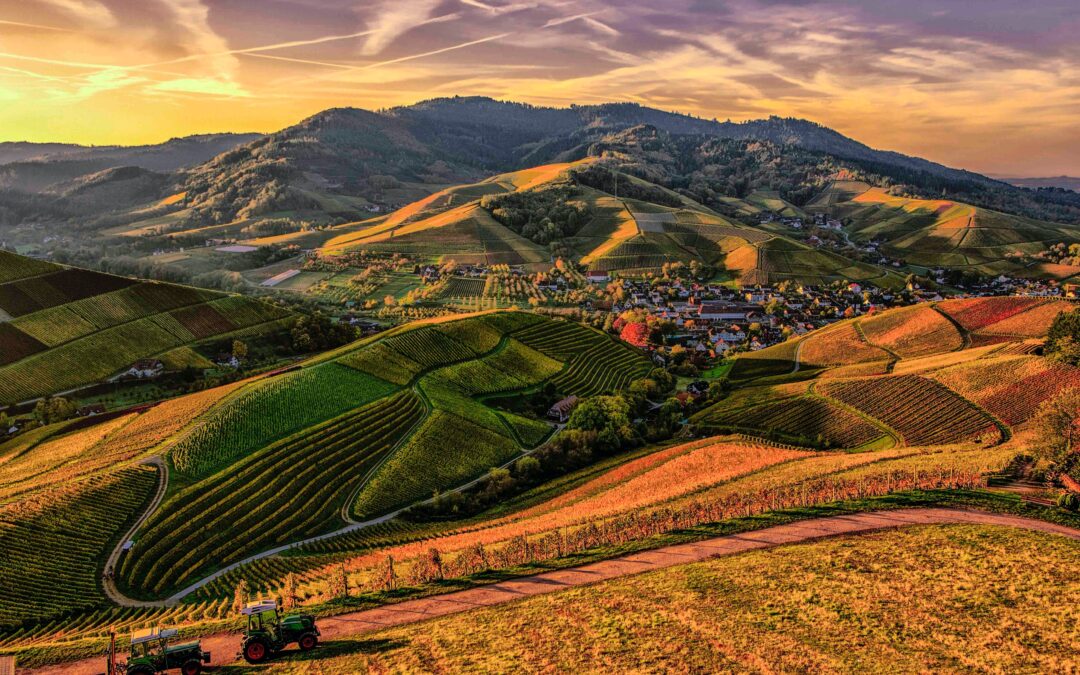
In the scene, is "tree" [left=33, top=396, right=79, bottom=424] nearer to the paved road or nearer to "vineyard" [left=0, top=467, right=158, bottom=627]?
"vineyard" [left=0, top=467, right=158, bottom=627]

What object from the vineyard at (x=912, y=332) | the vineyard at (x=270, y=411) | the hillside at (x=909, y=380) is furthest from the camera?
the vineyard at (x=912, y=332)

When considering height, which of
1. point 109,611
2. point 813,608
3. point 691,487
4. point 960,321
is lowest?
point 109,611

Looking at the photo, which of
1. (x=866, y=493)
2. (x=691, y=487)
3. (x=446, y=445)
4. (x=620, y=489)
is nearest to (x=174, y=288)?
(x=446, y=445)

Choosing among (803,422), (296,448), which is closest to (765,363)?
(803,422)

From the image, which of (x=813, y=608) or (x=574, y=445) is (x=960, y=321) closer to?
(x=574, y=445)

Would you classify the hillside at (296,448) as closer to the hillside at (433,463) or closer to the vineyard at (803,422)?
the hillside at (433,463)

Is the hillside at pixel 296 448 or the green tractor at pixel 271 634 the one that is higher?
the green tractor at pixel 271 634

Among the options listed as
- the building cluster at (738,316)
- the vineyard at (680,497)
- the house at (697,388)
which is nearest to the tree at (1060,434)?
the vineyard at (680,497)
